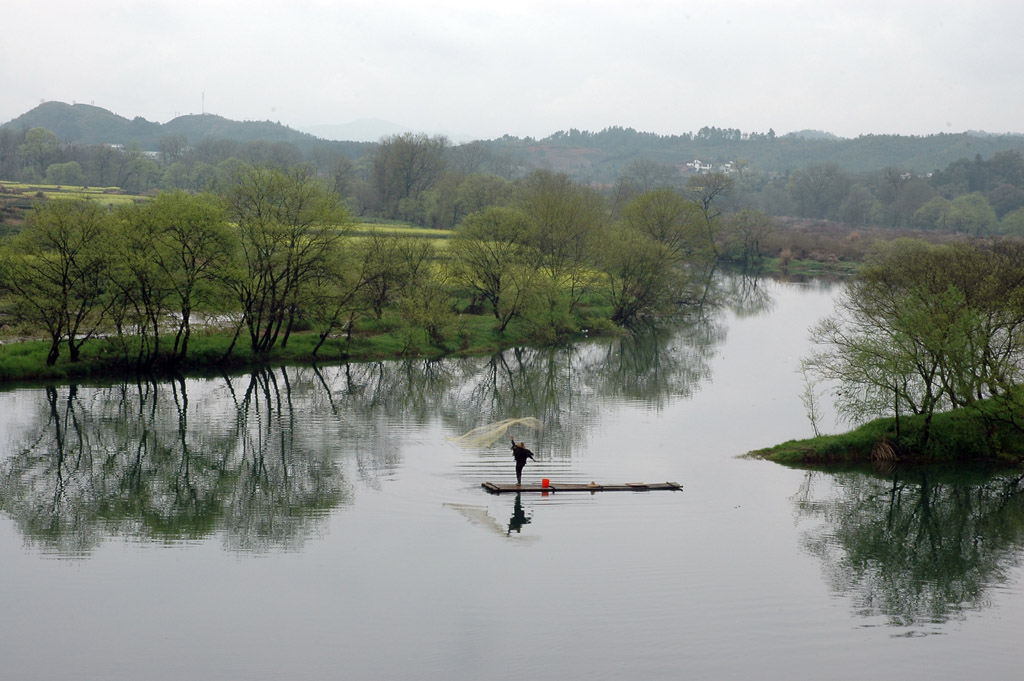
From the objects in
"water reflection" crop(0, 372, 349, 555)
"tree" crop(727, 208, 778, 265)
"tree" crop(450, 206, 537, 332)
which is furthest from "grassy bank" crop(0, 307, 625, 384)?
"tree" crop(727, 208, 778, 265)

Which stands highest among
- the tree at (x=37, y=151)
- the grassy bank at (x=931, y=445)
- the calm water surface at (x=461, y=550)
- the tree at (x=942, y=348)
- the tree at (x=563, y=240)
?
the tree at (x=37, y=151)

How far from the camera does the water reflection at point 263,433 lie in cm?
2569

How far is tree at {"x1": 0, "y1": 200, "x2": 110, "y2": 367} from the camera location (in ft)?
137

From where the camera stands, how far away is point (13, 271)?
135ft

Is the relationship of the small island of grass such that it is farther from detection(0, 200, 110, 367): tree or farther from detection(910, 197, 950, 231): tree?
detection(910, 197, 950, 231): tree

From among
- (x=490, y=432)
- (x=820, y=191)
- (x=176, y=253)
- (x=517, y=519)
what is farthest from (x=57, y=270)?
(x=820, y=191)

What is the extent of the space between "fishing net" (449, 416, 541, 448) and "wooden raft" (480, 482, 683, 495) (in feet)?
18.4

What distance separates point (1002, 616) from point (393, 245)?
145 ft

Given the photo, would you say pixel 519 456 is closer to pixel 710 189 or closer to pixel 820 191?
pixel 710 189

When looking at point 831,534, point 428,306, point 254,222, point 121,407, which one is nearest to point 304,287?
point 254,222

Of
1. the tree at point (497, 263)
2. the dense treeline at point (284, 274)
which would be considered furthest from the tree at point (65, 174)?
the tree at point (497, 263)

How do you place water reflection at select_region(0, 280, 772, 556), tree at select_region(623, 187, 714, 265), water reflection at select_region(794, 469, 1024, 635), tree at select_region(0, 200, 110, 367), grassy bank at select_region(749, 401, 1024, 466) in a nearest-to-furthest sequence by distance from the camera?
1. water reflection at select_region(794, 469, 1024, 635)
2. water reflection at select_region(0, 280, 772, 556)
3. grassy bank at select_region(749, 401, 1024, 466)
4. tree at select_region(0, 200, 110, 367)
5. tree at select_region(623, 187, 714, 265)

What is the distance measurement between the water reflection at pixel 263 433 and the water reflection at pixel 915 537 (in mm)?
8995

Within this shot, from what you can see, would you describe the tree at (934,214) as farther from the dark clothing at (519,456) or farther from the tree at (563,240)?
the dark clothing at (519,456)
